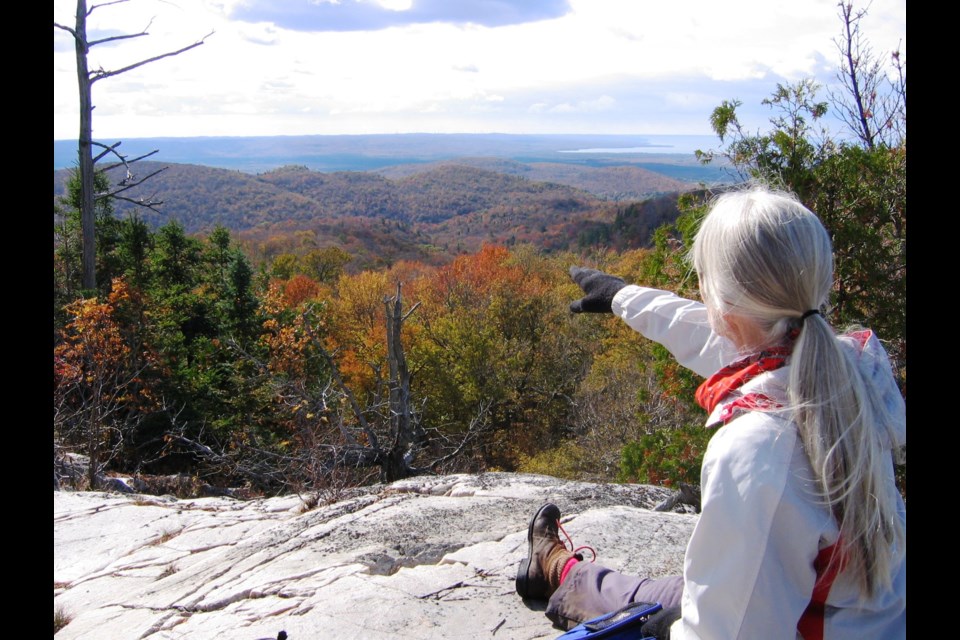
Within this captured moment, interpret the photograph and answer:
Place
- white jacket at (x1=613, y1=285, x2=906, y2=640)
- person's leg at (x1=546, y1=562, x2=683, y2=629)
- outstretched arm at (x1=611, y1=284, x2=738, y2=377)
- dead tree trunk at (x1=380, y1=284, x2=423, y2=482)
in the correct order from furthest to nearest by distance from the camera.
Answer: dead tree trunk at (x1=380, y1=284, x2=423, y2=482) < person's leg at (x1=546, y1=562, x2=683, y2=629) < outstretched arm at (x1=611, y1=284, x2=738, y2=377) < white jacket at (x1=613, y1=285, x2=906, y2=640)

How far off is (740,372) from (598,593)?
5.28 feet

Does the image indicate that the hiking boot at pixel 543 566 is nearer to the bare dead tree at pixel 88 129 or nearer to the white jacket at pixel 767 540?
the white jacket at pixel 767 540

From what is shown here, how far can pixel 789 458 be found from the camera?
1573 millimetres

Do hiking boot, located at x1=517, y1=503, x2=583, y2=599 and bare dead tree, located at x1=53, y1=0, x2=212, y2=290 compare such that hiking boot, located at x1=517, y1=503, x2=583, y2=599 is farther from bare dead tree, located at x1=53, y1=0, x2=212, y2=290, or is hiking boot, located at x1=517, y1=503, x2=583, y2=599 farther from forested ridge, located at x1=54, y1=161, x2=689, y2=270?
forested ridge, located at x1=54, y1=161, x2=689, y2=270

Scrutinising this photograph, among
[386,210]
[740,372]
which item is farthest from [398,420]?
[386,210]

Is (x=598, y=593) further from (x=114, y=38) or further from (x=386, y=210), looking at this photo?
(x=386, y=210)

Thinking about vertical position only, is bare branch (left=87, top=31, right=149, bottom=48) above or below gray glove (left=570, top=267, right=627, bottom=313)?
above

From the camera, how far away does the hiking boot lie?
3.30m

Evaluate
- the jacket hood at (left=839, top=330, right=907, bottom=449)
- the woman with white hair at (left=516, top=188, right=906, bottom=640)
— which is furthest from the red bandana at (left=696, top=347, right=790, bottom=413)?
the jacket hood at (left=839, top=330, right=907, bottom=449)

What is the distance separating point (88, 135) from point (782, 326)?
16.0 m

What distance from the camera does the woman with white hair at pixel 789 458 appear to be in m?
1.58

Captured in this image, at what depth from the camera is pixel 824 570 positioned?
1.66m

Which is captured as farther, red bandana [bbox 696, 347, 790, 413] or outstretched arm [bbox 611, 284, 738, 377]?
outstretched arm [bbox 611, 284, 738, 377]

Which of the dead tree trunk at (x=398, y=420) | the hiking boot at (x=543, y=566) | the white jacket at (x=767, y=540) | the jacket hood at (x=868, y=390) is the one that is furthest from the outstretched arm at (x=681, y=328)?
the dead tree trunk at (x=398, y=420)
